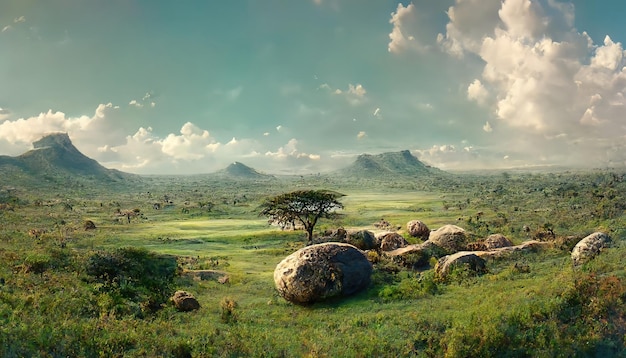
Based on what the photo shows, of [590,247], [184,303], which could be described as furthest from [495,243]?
[184,303]

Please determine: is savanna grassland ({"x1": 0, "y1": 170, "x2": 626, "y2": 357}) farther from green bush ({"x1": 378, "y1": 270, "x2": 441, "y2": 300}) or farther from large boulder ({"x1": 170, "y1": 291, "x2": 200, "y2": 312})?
large boulder ({"x1": 170, "y1": 291, "x2": 200, "y2": 312})

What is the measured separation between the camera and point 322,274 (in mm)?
27609

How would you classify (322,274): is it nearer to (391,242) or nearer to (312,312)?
(312,312)

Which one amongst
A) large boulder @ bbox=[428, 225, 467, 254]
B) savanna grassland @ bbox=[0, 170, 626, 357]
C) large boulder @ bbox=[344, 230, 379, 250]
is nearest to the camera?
savanna grassland @ bbox=[0, 170, 626, 357]

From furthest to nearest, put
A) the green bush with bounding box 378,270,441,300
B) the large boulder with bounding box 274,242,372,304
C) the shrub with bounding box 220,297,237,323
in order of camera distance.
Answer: the large boulder with bounding box 274,242,372,304 < the green bush with bounding box 378,270,441,300 < the shrub with bounding box 220,297,237,323

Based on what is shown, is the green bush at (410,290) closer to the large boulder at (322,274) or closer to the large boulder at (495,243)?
the large boulder at (322,274)

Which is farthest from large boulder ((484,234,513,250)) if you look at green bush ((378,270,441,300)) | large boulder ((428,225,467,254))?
green bush ((378,270,441,300))

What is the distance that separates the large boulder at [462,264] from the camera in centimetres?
3114

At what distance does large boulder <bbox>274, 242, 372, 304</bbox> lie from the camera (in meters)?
27.3

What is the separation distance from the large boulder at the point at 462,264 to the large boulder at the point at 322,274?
20.1ft

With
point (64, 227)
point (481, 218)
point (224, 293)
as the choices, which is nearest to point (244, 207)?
point (64, 227)

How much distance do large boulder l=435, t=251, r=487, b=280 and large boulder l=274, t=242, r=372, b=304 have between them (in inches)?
241

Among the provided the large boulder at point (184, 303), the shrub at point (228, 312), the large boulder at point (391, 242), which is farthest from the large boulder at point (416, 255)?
the large boulder at point (184, 303)

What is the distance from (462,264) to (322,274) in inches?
466
